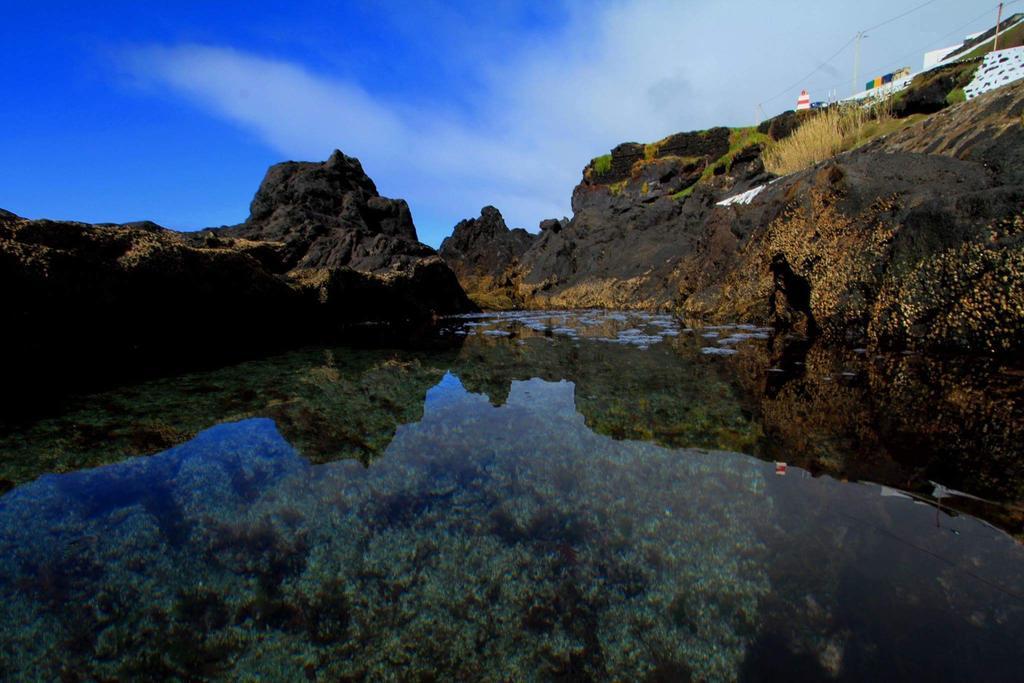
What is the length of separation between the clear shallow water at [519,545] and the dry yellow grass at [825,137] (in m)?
16.0

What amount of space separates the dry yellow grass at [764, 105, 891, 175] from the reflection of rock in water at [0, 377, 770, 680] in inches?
698

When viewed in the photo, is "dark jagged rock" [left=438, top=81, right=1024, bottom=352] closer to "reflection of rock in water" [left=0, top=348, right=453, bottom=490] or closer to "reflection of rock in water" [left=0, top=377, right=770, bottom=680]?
"reflection of rock in water" [left=0, top=377, right=770, bottom=680]

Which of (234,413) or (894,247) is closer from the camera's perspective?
(234,413)

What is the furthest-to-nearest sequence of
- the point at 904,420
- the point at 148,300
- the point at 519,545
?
the point at 148,300, the point at 904,420, the point at 519,545

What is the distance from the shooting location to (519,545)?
185 cm

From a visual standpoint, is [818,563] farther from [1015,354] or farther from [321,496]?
[1015,354]

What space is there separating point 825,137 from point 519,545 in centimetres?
1977

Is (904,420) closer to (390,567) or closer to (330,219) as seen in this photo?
(390,567)

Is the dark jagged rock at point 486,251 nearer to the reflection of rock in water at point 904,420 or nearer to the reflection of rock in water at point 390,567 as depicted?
the reflection of rock in water at point 904,420

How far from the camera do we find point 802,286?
770 cm

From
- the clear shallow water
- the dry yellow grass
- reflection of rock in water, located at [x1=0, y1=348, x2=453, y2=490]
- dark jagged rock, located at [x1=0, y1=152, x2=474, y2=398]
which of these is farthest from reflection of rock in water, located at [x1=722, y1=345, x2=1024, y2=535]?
the dry yellow grass

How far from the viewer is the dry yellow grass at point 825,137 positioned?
15977 mm

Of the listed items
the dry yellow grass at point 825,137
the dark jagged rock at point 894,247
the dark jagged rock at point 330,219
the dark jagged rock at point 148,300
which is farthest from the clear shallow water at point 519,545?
the dry yellow grass at point 825,137

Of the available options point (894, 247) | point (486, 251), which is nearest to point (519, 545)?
point (894, 247)
